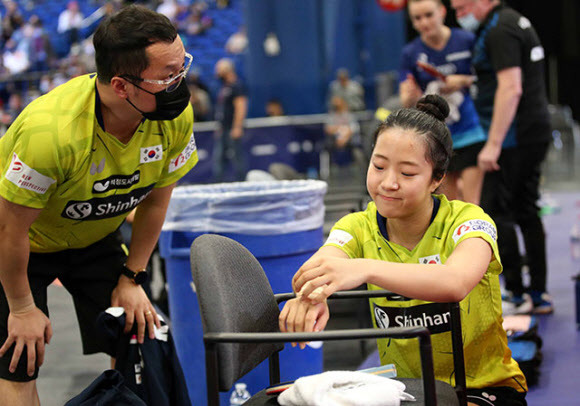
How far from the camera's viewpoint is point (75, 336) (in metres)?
4.12

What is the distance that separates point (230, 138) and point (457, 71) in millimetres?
6217

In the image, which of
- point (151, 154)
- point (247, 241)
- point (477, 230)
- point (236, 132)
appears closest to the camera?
point (477, 230)

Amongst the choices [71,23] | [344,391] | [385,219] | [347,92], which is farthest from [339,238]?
[71,23]

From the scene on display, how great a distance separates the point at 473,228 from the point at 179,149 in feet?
2.92

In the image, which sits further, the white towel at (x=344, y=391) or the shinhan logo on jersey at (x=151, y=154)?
the shinhan logo on jersey at (x=151, y=154)

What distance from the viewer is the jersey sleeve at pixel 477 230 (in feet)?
5.29

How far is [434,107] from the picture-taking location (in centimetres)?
182

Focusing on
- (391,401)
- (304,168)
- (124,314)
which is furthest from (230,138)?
(391,401)

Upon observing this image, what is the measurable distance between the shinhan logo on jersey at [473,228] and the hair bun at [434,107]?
0.31m

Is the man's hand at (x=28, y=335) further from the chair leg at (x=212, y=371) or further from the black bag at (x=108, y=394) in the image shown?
the chair leg at (x=212, y=371)

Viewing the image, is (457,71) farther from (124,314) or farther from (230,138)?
(230,138)

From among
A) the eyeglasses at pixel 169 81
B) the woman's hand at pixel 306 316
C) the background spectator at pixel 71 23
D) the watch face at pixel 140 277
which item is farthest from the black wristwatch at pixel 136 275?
the background spectator at pixel 71 23

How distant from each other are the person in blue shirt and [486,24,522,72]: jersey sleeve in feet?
0.63

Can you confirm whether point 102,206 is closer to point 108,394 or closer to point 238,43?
point 108,394
